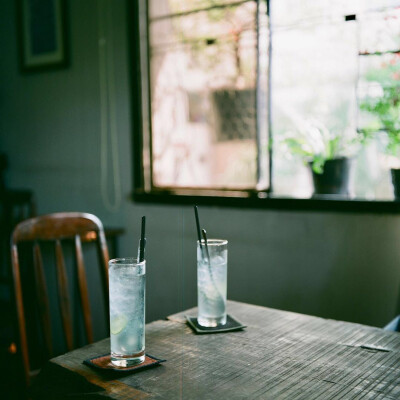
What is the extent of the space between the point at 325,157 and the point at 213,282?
126cm

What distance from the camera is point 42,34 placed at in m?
3.24

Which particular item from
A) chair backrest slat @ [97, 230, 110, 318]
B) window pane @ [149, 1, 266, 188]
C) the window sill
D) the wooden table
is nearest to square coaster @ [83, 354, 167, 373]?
the wooden table

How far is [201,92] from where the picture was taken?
8.95ft

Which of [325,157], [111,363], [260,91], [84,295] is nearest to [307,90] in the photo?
[260,91]

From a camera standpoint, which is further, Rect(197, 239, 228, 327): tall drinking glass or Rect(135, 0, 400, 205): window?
Rect(135, 0, 400, 205): window

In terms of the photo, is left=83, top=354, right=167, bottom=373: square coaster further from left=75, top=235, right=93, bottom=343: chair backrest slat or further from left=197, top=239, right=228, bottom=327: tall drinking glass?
left=75, top=235, right=93, bottom=343: chair backrest slat

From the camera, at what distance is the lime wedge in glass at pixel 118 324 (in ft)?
3.33

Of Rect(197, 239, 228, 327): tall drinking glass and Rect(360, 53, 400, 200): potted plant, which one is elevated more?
Rect(360, 53, 400, 200): potted plant

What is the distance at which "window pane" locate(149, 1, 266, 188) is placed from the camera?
101 inches

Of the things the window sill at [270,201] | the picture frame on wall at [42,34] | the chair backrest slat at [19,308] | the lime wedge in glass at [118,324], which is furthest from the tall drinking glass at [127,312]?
the picture frame on wall at [42,34]

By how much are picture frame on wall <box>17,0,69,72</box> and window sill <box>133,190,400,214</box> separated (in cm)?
107

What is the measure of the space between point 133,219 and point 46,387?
1.95m

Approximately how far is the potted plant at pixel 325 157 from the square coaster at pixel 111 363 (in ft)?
4.82

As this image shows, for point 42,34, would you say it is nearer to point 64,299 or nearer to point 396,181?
point 64,299
